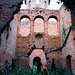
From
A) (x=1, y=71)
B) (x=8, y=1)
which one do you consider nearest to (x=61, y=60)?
(x=1, y=71)

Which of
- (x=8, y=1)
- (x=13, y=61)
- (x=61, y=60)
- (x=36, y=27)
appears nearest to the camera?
(x=8, y=1)

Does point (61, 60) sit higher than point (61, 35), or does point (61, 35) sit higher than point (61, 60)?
point (61, 35)

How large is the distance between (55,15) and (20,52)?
6.97 metres

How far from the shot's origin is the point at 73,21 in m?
10.3

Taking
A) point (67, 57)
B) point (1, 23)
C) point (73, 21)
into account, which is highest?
point (73, 21)

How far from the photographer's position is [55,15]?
1518cm

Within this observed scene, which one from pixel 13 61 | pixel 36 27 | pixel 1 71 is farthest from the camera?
pixel 36 27

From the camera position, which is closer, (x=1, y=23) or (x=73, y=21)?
(x=1, y=23)

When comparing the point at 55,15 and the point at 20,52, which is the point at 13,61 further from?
the point at 55,15

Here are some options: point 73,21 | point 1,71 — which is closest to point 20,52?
point 1,71

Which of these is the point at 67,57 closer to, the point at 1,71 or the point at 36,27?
the point at 1,71

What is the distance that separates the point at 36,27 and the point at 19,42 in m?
11.4

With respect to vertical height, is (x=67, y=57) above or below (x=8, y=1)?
below

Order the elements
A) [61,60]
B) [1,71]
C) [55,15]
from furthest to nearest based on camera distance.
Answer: [55,15], [61,60], [1,71]
